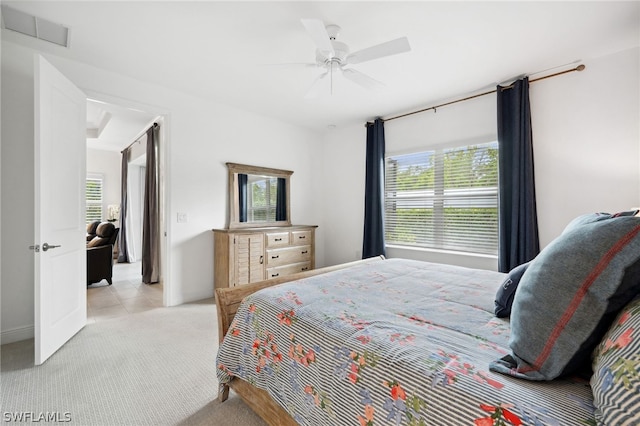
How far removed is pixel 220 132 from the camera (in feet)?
12.5

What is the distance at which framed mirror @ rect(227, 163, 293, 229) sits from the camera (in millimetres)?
3949

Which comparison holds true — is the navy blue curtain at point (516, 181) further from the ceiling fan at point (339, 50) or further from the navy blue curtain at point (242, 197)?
A: the navy blue curtain at point (242, 197)

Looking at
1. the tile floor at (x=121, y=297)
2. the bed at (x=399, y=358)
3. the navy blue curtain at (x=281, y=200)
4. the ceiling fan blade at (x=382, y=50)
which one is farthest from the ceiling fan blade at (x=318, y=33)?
the tile floor at (x=121, y=297)

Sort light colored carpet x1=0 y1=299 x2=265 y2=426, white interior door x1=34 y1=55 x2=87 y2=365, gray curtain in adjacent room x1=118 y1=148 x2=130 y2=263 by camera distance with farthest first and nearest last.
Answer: gray curtain in adjacent room x1=118 y1=148 x2=130 y2=263 → white interior door x1=34 y1=55 x2=87 y2=365 → light colored carpet x1=0 y1=299 x2=265 y2=426

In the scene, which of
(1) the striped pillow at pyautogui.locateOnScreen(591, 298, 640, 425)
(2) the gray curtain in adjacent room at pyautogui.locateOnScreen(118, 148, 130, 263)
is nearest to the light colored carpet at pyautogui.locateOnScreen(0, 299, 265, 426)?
(1) the striped pillow at pyautogui.locateOnScreen(591, 298, 640, 425)

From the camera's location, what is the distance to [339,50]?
2.24m

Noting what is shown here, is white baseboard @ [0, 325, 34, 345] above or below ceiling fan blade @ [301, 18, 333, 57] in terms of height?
below

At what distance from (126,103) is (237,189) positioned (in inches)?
62.3

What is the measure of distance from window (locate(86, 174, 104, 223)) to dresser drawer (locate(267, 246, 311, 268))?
17.5 feet

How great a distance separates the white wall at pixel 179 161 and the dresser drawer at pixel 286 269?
0.77 m

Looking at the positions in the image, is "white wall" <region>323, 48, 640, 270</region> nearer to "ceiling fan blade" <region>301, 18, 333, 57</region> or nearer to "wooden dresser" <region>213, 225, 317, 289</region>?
"wooden dresser" <region>213, 225, 317, 289</region>

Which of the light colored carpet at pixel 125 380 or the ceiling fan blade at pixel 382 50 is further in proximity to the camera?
the ceiling fan blade at pixel 382 50

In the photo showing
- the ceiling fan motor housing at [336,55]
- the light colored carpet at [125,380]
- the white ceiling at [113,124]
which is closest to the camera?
the light colored carpet at [125,380]

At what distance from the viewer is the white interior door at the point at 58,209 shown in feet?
6.82
